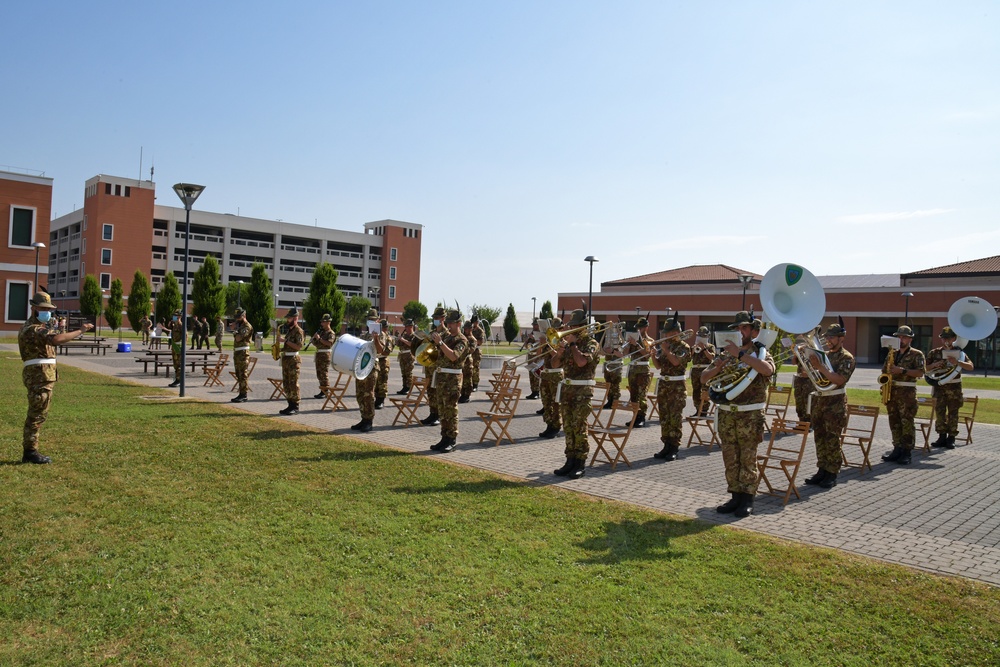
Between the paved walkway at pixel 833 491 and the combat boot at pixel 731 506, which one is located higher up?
the combat boot at pixel 731 506

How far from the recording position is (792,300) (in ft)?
27.1

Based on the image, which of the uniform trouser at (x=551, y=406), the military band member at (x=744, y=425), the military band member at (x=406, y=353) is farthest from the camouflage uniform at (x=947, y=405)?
the military band member at (x=406, y=353)

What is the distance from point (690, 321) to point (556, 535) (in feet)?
185

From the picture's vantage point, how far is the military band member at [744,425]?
7367 millimetres

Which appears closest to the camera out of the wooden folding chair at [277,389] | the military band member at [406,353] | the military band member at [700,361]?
the military band member at [700,361]

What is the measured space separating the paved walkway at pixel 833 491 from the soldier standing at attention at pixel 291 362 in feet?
1.18

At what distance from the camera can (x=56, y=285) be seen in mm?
83812

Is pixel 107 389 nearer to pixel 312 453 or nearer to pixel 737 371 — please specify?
→ pixel 312 453

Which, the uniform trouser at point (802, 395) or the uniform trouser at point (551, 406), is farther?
the uniform trouser at point (551, 406)

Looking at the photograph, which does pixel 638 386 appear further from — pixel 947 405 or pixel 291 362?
pixel 291 362

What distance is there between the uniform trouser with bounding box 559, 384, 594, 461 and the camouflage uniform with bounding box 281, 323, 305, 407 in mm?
7112

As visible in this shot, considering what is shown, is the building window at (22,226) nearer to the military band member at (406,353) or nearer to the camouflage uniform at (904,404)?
the military band member at (406,353)

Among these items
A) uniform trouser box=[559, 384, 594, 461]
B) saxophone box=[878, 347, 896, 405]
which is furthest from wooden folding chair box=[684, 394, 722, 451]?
saxophone box=[878, 347, 896, 405]

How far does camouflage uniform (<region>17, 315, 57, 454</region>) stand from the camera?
857 centimetres
